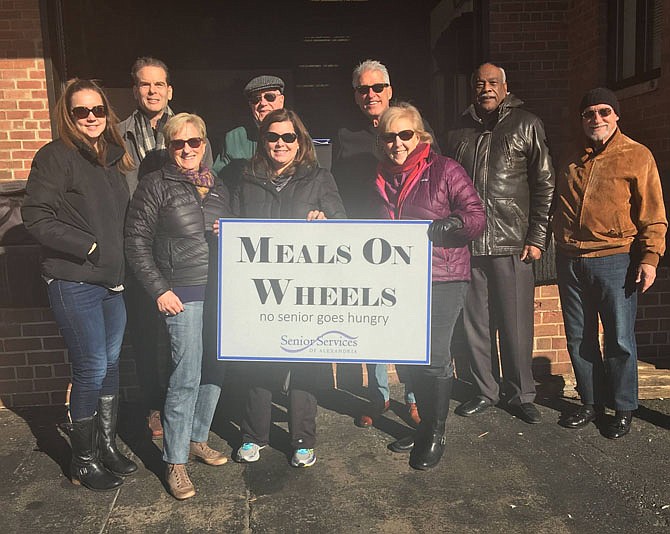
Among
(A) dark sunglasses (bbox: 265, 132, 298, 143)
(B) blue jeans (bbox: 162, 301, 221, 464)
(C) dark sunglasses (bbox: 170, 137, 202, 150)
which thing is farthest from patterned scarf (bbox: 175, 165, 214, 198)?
(B) blue jeans (bbox: 162, 301, 221, 464)

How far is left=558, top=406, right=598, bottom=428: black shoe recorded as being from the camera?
160 inches

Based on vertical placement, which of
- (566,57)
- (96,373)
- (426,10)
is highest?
(426,10)

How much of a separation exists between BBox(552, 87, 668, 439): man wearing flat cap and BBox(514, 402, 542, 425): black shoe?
17 centimetres

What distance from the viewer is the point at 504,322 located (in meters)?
4.27

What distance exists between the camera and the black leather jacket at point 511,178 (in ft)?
13.5

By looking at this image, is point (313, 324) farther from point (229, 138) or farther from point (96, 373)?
point (229, 138)

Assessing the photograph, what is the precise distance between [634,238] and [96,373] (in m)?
3.15

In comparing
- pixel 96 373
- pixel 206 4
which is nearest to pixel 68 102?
pixel 96 373

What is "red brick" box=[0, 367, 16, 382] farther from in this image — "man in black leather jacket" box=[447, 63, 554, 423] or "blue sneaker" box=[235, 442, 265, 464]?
"man in black leather jacket" box=[447, 63, 554, 423]

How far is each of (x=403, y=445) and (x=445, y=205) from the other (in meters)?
1.46

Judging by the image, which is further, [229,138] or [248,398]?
[229,138]

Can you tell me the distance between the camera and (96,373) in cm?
334

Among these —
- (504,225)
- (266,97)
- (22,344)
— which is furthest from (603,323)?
(22,344)

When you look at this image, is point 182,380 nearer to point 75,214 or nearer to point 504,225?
point 75,214
